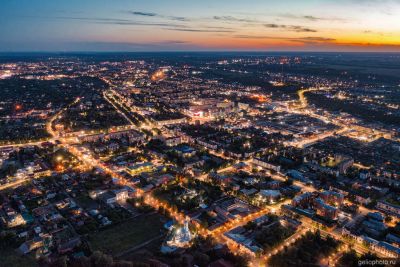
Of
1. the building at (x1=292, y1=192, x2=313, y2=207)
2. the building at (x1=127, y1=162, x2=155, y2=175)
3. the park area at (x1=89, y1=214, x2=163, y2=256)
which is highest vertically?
the building at (x1=127, y1=162, x2=155, y2=175)

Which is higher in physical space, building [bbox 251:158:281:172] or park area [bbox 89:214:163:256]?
building [bbox 251:158:281:172]

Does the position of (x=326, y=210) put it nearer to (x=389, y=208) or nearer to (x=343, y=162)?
(x=389, y=208)

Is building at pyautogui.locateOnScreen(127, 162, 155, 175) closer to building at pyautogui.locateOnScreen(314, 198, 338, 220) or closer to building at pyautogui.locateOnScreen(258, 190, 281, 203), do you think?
building at pyautogui.locateOnScreen(258, 190, 281, 203)

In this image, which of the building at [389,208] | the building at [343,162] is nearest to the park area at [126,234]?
the building at [389,208]

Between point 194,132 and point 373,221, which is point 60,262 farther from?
point 194,132

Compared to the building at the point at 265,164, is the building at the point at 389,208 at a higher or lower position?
lower

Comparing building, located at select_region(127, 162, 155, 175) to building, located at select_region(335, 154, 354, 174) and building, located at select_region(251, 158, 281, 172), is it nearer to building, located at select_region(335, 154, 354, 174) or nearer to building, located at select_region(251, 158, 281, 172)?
building, located at select_region(251, 158, 281, 172)

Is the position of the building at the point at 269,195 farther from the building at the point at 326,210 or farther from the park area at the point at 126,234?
the park area at the point at 126,234

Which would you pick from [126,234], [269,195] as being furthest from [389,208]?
[126,234]

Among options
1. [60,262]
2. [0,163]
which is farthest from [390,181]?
[0,163]

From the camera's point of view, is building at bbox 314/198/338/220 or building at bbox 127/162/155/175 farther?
building at bbox 127/162/155/175

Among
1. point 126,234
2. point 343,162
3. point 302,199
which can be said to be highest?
point 343,162

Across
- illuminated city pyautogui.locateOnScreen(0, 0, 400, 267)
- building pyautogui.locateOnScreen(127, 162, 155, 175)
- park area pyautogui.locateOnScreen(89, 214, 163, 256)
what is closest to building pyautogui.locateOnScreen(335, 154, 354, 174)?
illuminated city pyautogui.locateOnScreen(0, 0, 400, 267)
